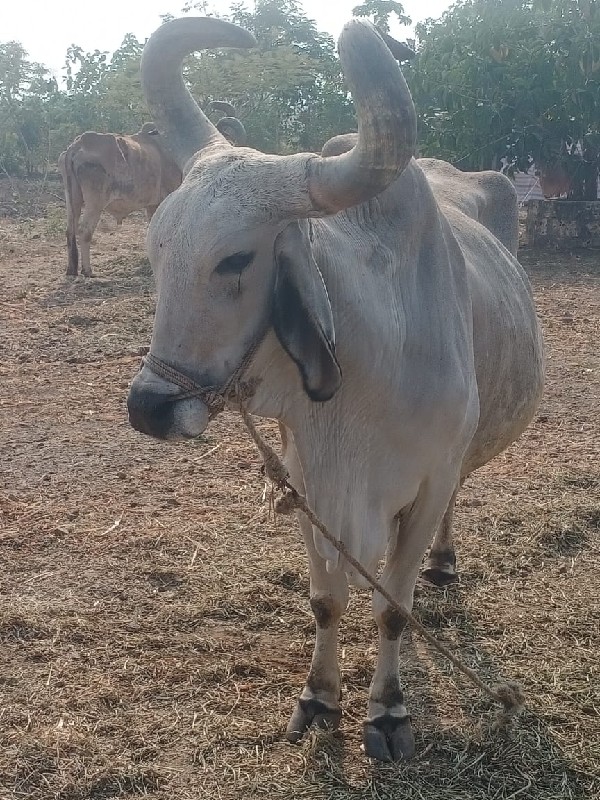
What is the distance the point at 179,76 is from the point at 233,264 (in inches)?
38.2

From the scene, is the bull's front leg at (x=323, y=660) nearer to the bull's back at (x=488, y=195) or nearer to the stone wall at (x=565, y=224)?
the bull's back at (x=488, y=195)

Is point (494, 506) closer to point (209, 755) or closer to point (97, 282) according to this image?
point (209, 755)

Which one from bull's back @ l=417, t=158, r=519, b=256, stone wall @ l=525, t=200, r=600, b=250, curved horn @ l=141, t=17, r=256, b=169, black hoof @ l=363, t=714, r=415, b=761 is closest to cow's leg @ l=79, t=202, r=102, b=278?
stone wall @ l=525, t=200, r=600, b=250

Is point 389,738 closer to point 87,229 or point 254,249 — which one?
point 254,249

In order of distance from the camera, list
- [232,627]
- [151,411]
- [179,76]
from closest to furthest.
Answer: [151,411] < [179,76] < [232,627]

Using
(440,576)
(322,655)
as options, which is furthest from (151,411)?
(440,576)

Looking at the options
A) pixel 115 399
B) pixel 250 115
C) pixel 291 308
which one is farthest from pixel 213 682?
pixel 250 115

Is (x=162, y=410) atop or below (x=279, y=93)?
below

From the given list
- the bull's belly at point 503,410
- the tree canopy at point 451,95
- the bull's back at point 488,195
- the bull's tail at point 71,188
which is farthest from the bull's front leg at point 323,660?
the bull's tail at point 71,188

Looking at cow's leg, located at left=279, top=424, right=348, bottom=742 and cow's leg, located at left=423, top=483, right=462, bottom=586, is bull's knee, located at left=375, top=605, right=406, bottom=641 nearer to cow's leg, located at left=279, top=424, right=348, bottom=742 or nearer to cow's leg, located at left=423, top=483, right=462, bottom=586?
cow's leg, located at left=279, top=424, right=348, bottom=742

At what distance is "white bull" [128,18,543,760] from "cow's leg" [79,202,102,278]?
893 cm

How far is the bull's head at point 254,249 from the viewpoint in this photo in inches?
85.3

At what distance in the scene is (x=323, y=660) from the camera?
Answer: 3.23 metres

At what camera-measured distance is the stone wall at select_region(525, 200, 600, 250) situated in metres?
13.5
